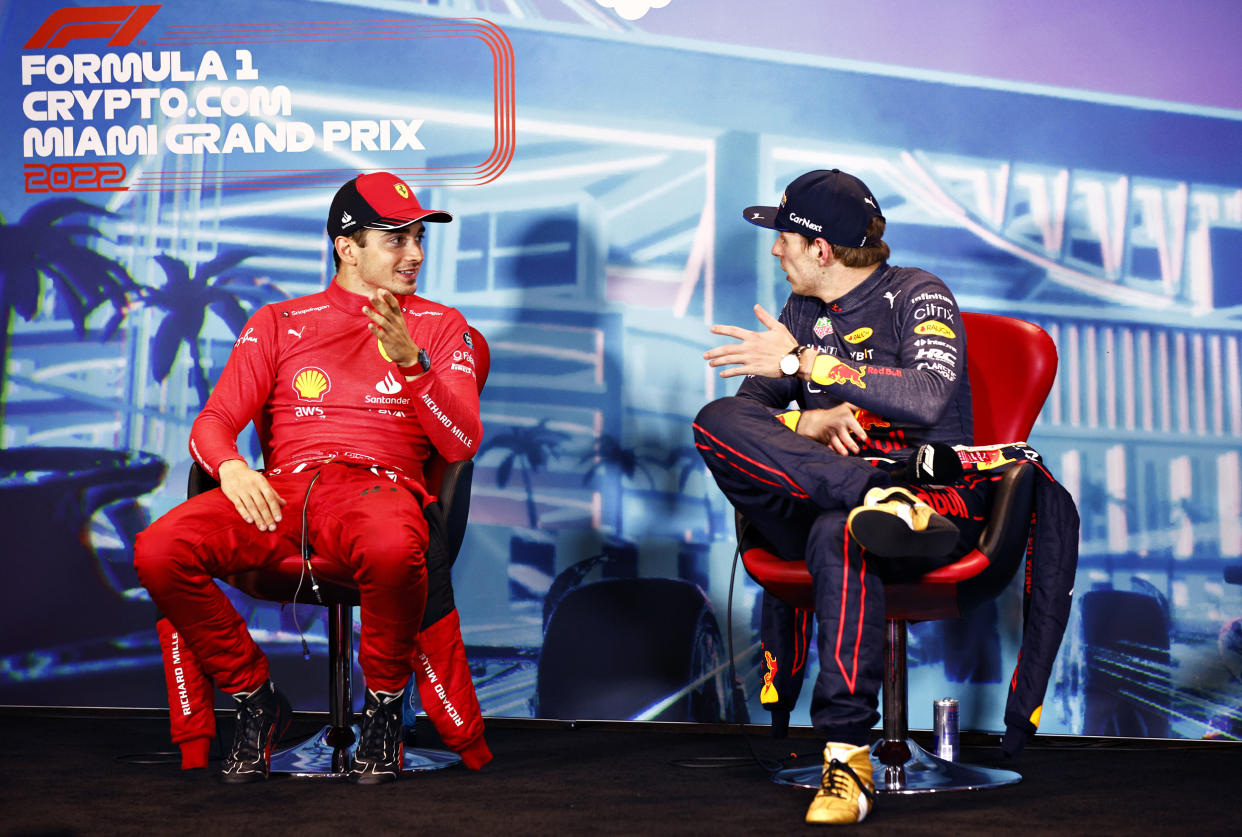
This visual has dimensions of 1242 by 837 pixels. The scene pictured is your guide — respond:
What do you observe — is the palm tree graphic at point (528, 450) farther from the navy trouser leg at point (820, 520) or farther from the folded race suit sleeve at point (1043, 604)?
the folded race suit sleeve at point (1043, 604)

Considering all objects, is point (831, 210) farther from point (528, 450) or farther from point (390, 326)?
point (528, 450)

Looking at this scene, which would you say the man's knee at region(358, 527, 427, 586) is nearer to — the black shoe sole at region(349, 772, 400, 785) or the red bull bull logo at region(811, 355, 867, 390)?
the black shoe sole at region(349, 772, 400, 785)

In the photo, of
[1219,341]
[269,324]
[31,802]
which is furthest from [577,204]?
[31,802]

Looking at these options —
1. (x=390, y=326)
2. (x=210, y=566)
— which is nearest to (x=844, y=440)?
(x=390, y=326)

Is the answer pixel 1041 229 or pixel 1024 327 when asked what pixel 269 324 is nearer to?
pixel 1024 327

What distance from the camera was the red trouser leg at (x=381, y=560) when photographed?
245 centimetres

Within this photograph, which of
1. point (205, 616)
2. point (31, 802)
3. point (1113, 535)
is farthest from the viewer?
point (1113, 535)

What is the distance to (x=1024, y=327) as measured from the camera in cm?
274

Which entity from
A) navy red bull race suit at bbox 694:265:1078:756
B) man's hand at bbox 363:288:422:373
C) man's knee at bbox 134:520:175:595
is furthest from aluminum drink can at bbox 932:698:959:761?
man's knee at bbox 134:520:175:595

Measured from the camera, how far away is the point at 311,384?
284 cm

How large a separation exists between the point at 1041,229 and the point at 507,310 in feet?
4.87

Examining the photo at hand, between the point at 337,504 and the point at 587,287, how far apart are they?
1.16 m

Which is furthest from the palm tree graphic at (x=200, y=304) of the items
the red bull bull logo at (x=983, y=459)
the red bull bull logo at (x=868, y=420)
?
the red bull bull logo at (x=983, y=459)

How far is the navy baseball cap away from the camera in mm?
2652
